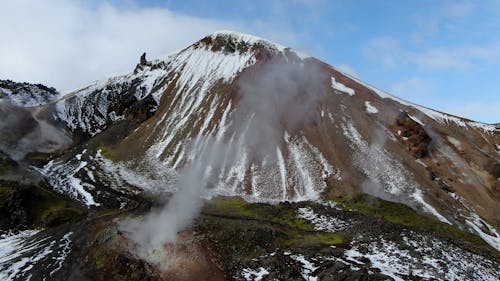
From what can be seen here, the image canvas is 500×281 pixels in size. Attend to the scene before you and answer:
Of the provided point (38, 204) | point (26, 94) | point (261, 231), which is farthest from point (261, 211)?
point (26, 94)

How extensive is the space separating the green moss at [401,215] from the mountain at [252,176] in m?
0.28

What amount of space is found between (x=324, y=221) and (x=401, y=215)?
35.8 feet

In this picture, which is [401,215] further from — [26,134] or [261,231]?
[26,134]

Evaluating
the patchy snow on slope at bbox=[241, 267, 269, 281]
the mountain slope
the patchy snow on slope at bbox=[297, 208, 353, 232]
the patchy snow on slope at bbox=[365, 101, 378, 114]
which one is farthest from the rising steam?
the patchy snow on slope at bbox=[241, 267, 269, 281]

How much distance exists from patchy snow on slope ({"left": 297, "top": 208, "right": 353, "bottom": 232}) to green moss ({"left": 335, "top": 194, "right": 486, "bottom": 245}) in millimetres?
6053

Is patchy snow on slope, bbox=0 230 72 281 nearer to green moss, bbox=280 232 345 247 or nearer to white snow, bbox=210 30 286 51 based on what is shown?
green moss, bbox=280 232 345 247

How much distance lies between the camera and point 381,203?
203ft

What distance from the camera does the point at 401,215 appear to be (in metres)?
58.2

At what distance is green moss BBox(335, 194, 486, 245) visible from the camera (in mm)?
53812

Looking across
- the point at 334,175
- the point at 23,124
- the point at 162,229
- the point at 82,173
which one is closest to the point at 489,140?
the point at 334,175

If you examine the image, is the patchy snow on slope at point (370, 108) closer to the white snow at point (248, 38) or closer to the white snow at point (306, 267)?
the white snow at point (248, 38)

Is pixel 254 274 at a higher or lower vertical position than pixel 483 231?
lower

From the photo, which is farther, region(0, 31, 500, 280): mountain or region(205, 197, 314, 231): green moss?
region(205, 197, 314, 231): green moss

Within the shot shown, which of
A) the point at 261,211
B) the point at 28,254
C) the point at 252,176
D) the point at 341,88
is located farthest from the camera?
the point at 341,88
